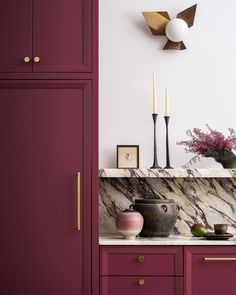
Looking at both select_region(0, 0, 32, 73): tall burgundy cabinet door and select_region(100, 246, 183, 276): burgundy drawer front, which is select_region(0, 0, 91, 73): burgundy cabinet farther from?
select_region(100, 246, 183, 276): burgundy drawer front

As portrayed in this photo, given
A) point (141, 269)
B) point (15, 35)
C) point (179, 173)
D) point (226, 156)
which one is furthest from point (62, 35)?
point (141, 269)

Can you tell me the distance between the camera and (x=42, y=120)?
3430mm

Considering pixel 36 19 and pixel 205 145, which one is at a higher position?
pixel 36 19

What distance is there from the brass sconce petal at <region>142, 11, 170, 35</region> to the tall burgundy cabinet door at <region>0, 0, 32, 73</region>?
3.03 ft

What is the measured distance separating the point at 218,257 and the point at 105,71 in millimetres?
1463

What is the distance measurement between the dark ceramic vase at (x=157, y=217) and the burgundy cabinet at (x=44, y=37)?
919mm

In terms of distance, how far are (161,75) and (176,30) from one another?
0.32 m

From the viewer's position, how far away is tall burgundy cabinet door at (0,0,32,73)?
346 centimetres

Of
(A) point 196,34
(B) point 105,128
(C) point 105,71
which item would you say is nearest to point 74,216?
(B) point 105,128

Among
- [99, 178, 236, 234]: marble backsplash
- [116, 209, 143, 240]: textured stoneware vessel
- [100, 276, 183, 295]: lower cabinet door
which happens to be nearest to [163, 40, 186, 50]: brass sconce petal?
[99, 178, 236, 234]: marble backsplash

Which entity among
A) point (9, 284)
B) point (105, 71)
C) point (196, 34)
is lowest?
point (9, 284)

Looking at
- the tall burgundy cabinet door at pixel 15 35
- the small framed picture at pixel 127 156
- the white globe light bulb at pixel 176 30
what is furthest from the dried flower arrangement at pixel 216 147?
the tall burgundy cabinet door at pixel 15 35

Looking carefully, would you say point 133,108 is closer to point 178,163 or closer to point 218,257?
point 178,163

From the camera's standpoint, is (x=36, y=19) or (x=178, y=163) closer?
(x=36, y=19)
